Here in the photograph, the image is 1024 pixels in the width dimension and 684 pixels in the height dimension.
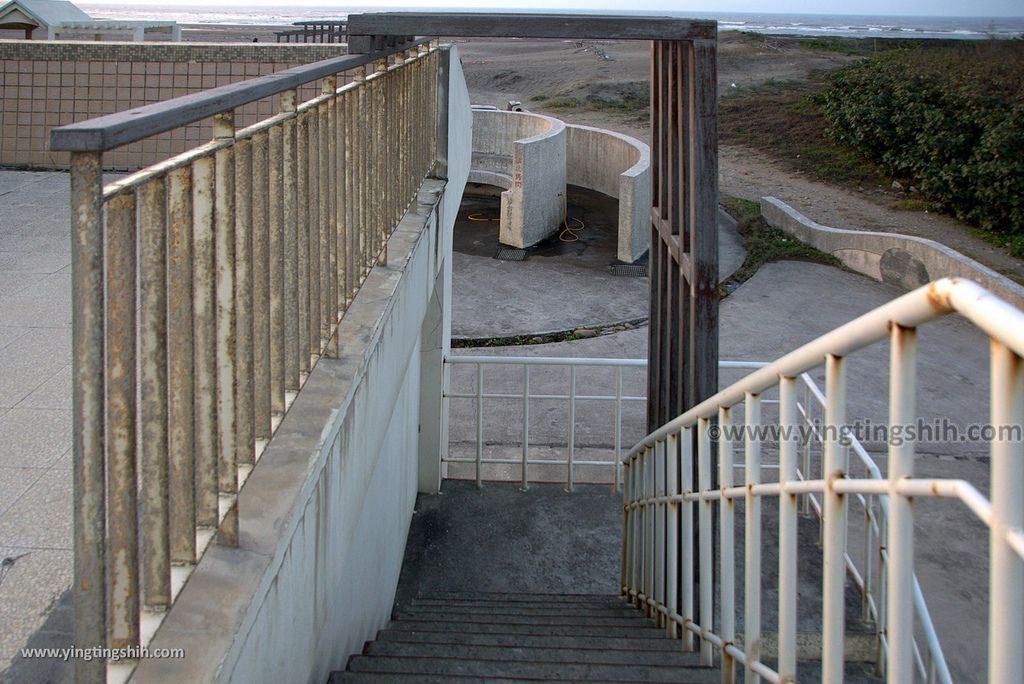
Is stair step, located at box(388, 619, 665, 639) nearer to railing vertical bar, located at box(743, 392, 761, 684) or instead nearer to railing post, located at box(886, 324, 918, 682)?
railing vertical bar, located at box(743, 392, 761, 684)

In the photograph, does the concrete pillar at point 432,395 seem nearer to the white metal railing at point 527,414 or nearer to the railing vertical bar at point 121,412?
the white metal railing at point 527,414

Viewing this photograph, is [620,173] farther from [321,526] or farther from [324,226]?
[321,526]

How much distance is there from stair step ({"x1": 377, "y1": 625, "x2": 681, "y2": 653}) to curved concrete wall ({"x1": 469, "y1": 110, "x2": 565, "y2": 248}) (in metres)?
12.8

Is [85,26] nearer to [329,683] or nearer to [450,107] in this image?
[450,107]

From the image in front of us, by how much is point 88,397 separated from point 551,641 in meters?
3.49

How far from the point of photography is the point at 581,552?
775 cm

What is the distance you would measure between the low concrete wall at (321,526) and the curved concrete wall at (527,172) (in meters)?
10.8

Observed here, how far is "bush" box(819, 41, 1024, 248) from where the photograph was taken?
17.0 meters

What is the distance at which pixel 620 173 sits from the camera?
2028 centimetres

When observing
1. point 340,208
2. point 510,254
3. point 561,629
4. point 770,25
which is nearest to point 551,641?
point 561,629

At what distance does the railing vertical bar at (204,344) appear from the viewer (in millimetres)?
2121

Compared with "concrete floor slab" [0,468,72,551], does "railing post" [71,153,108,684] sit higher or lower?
higher

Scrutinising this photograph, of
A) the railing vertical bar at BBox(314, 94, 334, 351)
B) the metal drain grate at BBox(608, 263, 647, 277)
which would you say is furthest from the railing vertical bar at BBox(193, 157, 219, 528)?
the metal drain grate at BBox(608, 263, 647, 277)

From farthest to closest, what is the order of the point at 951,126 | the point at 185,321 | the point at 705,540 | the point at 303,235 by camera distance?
1. the point at 951,126
2. the point at 705,540
3. the point at 303,235
4. the point at 185,321
